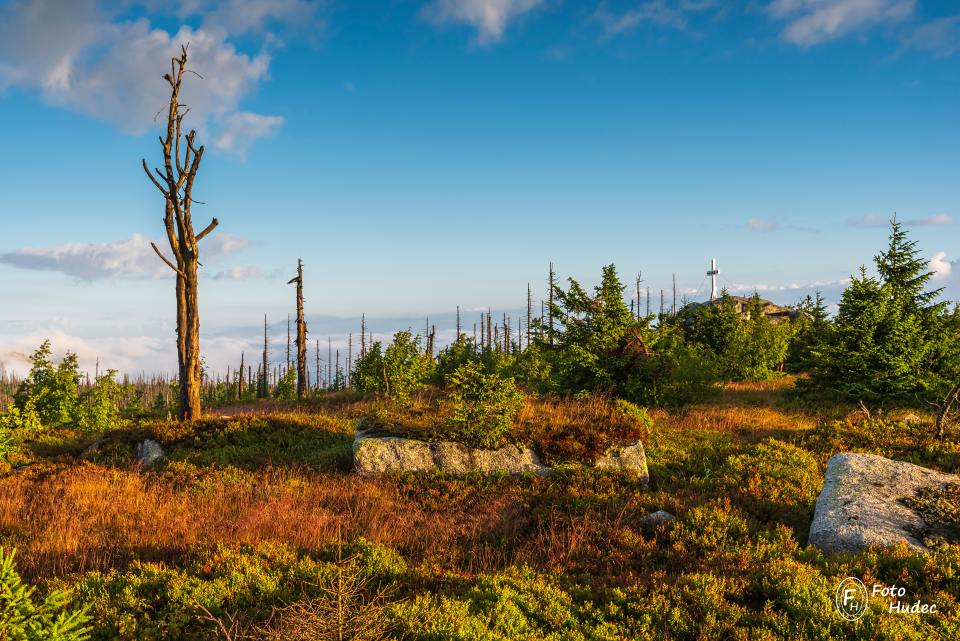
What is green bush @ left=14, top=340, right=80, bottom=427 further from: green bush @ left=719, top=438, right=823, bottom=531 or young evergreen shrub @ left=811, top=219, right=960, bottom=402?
young evergreen shrub @ left=811, top=219, right=960, bottom=402

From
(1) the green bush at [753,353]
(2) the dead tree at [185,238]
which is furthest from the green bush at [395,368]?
(1) the green bush at [753,353]

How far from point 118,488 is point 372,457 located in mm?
5248

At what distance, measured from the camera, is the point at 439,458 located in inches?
467

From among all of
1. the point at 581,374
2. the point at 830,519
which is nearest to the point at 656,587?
the point at 830,519

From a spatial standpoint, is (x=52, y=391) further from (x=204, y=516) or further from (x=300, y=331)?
(x=300, y=331)

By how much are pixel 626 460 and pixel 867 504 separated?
4.47 metres

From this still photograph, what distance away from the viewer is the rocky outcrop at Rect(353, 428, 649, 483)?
1167 centimetres

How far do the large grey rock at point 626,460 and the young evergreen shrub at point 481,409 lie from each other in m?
2.33

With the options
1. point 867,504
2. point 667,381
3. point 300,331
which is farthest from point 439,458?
point 300,331

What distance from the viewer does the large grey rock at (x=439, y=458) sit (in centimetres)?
1168

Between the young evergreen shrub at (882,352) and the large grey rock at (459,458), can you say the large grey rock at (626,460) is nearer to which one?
the large grey rock at (459,458)

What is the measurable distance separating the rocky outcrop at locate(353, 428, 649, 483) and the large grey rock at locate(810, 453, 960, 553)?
3.66 meters

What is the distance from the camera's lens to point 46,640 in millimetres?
3822

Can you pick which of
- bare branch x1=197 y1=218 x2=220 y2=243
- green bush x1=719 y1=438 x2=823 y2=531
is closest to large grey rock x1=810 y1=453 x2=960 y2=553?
green bush x1=719 y1=438 x2=823 y2=531
